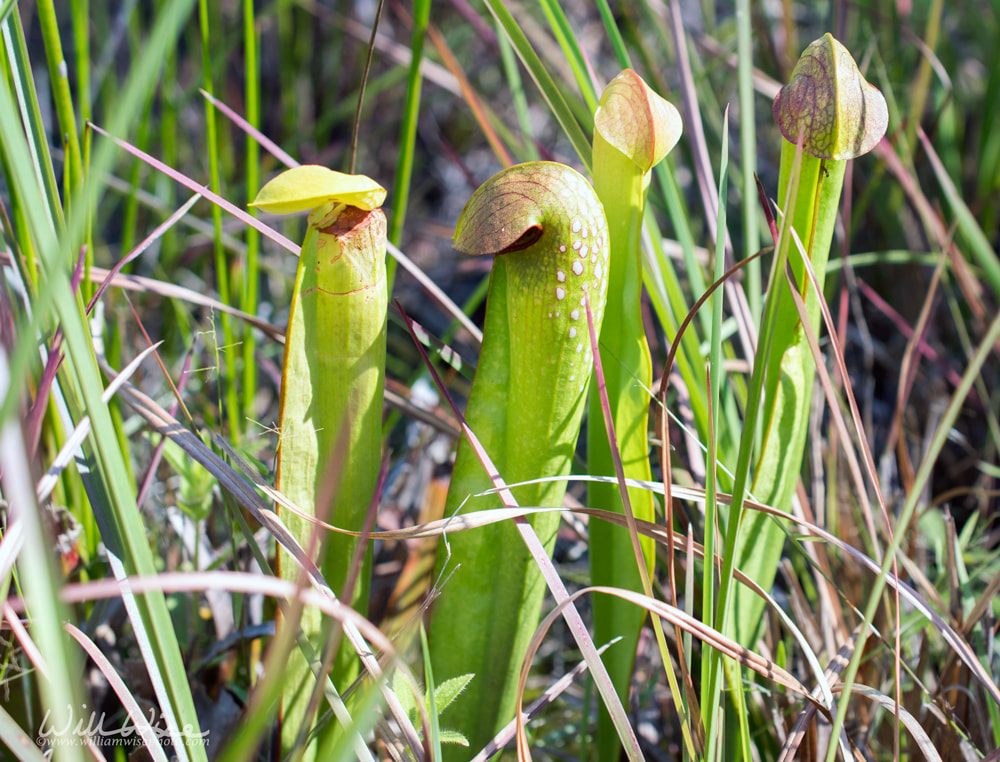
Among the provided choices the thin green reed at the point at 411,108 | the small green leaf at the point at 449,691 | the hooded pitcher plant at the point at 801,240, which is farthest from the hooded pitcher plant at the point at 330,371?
the hooded pitcher plant at the point at 801,240

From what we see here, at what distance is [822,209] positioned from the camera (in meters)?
0.72

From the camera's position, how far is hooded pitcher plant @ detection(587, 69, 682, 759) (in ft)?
2.10

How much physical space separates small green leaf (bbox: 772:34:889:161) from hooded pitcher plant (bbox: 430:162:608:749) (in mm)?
203

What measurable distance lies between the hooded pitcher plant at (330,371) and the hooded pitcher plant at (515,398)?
0.09 metres

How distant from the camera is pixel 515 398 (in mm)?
698

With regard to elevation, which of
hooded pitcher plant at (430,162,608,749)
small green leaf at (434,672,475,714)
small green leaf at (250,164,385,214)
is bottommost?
small green leaf at (434,672,475,714)

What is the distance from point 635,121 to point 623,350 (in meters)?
0.22

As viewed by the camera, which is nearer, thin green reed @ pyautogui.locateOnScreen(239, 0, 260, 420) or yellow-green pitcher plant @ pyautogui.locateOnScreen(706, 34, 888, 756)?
yellow-green pitcher plant @ pyautogui.locateOnScreen(706, 34, 888, 756)

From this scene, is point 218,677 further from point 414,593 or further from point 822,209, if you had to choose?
point 822,209

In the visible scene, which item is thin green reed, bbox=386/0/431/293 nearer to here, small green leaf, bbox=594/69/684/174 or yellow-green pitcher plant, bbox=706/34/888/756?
small green leaf, bbox=594/69/684/174

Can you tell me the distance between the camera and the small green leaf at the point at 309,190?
1.90 feet

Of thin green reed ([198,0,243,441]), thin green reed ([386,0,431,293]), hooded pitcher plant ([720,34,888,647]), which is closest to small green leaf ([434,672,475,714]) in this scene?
hooded pitcher plant ([720,34,888,647])

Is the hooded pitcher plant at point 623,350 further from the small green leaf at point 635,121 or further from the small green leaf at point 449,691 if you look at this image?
the small green leaf at point 449,691

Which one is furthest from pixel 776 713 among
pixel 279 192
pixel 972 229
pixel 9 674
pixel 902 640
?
pixel 9 674
